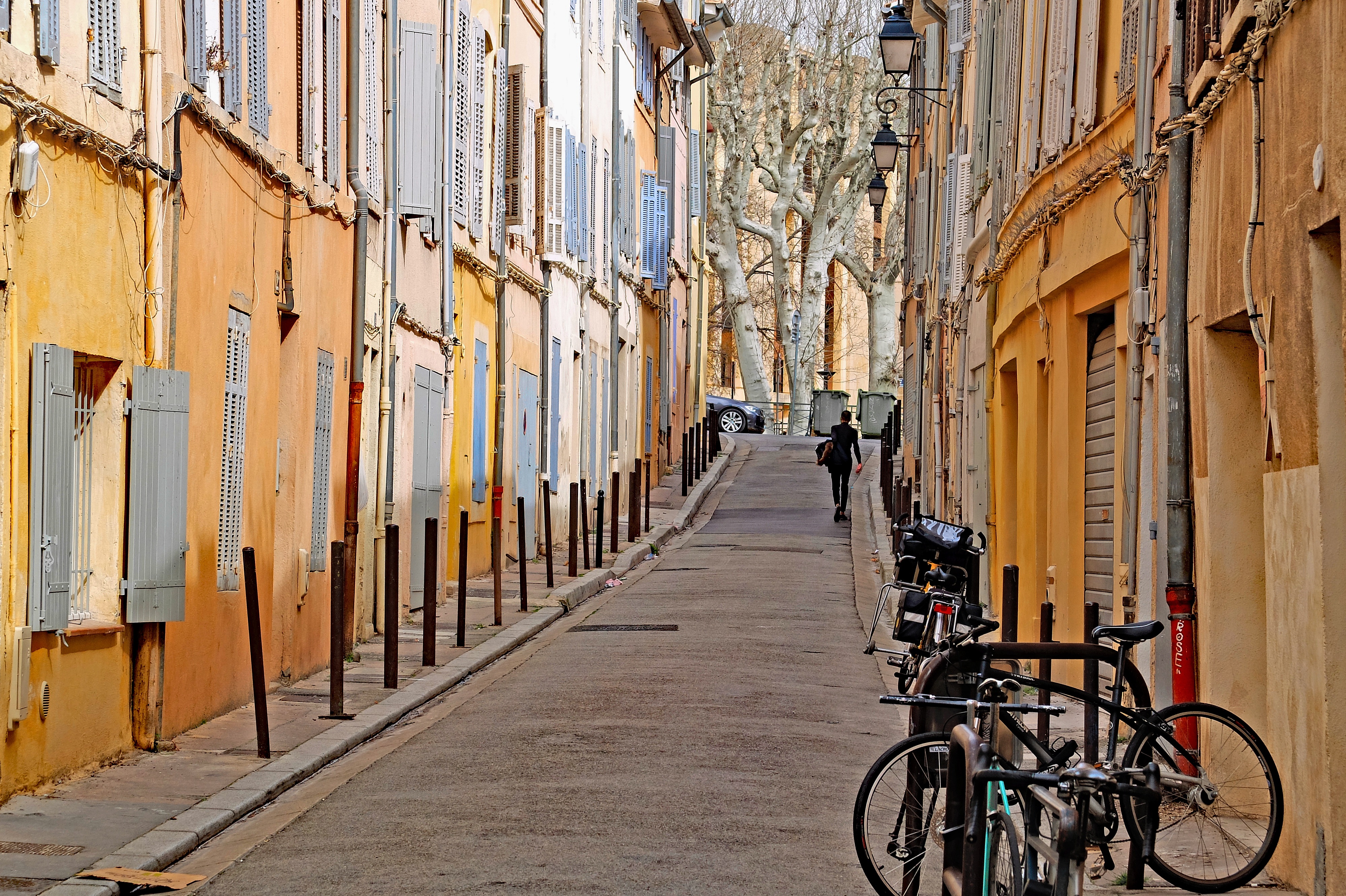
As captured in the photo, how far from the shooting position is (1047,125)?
14195 mm

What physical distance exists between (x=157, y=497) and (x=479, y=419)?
1065 cm

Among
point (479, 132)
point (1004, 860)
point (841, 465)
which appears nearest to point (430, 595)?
point (479, 132)

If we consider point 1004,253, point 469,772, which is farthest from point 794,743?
point 1004,253

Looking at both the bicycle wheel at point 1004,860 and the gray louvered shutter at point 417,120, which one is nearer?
the bicycle wheel at point 1004,860

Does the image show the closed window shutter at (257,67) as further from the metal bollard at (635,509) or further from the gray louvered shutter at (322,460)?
the metal bollard at (635,509)

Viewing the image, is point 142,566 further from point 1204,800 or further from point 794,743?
point 1204,800

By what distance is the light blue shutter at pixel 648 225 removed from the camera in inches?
1284

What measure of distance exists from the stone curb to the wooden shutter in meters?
5.87

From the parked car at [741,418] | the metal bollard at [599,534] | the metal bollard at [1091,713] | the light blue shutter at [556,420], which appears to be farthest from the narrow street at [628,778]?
the parked car at [741,418]

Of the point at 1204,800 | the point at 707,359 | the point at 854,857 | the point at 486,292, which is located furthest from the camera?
the point at 707,359

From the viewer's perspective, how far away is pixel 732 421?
50.4m

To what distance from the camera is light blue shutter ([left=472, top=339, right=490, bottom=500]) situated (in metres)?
20.2

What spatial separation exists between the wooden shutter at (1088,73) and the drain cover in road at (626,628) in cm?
565

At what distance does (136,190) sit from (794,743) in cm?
461
